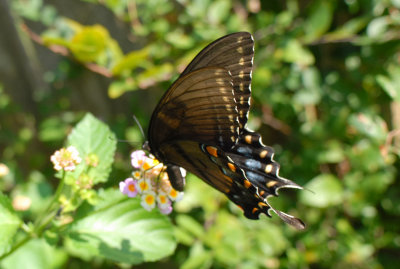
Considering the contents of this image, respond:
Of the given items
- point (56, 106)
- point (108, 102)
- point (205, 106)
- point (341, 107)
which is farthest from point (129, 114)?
point (205, 106)

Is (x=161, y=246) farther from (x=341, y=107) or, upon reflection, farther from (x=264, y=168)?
(x=341, y=107)

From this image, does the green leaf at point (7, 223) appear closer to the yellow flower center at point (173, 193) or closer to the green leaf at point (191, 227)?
the yellow flower center at point (173, 193)

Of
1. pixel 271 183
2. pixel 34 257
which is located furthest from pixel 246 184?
pixel 34 257

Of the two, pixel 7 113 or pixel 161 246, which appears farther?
pixel 7 113

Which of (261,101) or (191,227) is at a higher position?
(261,101)

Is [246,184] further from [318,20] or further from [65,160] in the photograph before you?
[318,20]

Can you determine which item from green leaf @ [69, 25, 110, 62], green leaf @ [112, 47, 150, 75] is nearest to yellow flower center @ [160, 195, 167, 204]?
green leaf @ [112, 47, 150, 75]
